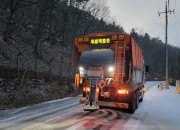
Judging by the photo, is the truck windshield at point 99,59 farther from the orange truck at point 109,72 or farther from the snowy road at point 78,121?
the snowy road at point 78,121

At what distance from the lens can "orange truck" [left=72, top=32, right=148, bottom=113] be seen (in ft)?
43.5

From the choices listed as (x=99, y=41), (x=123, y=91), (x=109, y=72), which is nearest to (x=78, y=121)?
(x=123, y=91)

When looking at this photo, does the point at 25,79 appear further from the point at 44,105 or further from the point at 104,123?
the point at 104,123

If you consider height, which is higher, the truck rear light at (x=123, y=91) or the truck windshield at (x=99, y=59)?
the truck windshield at (x=99, y=59)

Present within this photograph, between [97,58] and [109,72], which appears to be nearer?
[109,72]

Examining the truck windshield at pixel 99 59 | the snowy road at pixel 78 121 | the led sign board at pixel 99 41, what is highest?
the led sign board at pixel 99 41

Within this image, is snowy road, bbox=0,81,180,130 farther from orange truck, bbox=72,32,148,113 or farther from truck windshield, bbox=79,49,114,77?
truck windshield, bbox=79,49,114,77

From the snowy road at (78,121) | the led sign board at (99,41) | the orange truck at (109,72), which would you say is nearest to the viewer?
the snowy road at (78,121)

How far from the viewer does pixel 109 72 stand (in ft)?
44.1

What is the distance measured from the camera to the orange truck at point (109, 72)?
13.3m

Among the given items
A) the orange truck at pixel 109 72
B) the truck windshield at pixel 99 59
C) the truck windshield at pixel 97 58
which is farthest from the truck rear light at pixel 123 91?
the truck windshield at pixel 97 58

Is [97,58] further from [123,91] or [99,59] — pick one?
[123,91]

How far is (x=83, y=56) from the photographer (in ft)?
47.0

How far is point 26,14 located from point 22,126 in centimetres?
4870
